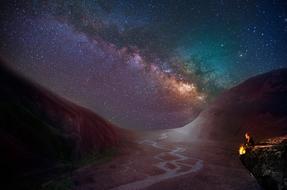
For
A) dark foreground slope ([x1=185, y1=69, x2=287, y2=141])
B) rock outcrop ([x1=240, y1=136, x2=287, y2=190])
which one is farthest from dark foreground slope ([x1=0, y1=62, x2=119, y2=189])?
dark foreground slope ([x1=185, y1=69, x2=287, y2=141])

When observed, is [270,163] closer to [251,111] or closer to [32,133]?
[32,133]

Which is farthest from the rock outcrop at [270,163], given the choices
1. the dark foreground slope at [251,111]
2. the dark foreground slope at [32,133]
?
the dark foreground slope at [251,111]

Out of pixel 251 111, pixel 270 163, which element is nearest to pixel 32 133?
pixel 270 163

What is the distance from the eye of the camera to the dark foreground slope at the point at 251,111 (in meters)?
56.2

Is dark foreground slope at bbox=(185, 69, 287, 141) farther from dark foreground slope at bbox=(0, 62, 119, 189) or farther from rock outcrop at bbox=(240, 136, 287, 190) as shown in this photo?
dark foreground slope at bbox=(0, 62, 119, 189)

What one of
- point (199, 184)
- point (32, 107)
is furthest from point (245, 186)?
point (32, 107)

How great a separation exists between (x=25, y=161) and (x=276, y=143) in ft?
69.6

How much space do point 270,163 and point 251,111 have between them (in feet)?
203

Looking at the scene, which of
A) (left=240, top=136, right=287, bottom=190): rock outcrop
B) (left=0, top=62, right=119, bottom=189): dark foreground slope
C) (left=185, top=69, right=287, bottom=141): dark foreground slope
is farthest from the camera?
(left=185, top=69, right=287, bottom=141): dark foreground slope

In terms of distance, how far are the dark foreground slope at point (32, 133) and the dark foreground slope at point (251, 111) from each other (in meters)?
46.5

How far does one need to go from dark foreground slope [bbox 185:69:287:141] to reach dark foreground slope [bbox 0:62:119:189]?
46543mm

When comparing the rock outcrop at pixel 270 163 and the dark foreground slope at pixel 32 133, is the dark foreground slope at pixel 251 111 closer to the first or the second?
the rock outcrop at pixel 270 163

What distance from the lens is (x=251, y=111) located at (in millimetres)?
66438

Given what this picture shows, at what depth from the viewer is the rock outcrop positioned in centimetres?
1105
